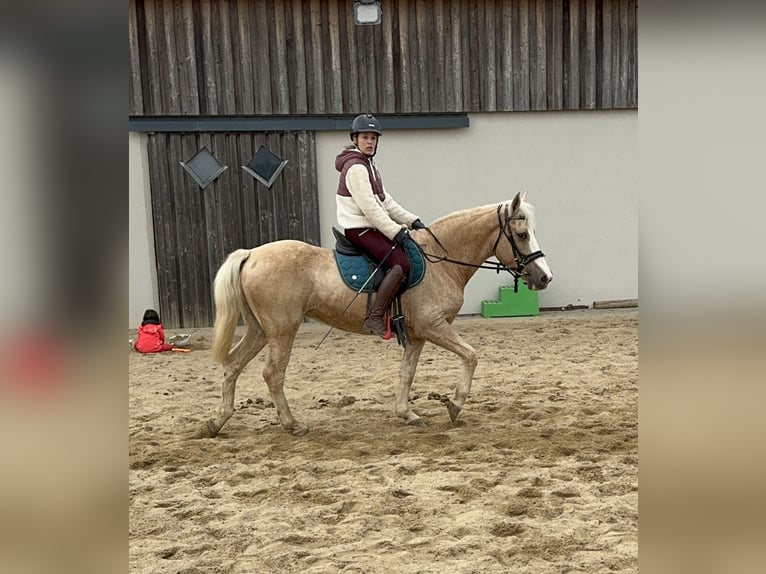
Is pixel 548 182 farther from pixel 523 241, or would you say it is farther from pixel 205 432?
pixel 205 432

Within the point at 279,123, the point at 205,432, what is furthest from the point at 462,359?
the point at 279,123

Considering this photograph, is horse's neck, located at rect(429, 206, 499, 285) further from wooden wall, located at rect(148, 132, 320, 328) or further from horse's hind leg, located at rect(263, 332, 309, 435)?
wooden wall, located at rect(148, 132, 320, 328)

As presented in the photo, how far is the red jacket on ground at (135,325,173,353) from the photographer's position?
745cm

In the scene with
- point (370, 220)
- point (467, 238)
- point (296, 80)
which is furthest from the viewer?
point (296, 80)

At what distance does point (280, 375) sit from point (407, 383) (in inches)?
34.9

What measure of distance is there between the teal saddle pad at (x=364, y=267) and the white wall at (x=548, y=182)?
453cm

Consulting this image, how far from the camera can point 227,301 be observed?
445 cm

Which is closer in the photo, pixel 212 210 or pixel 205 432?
pixel 205 432

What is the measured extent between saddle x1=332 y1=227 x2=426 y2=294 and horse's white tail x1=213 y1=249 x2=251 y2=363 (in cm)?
66
